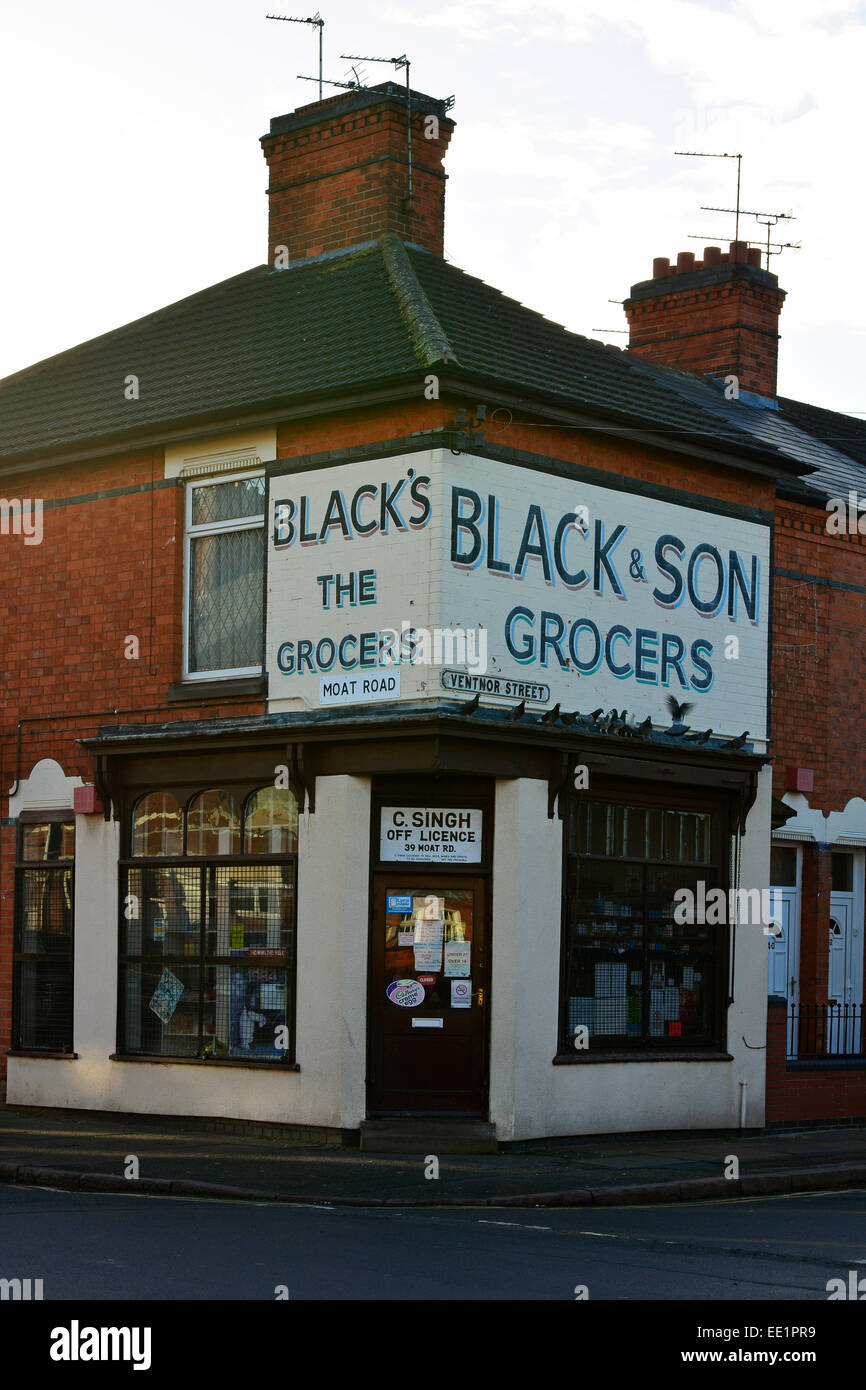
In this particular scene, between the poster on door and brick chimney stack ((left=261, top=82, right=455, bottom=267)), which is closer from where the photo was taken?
the poster on door

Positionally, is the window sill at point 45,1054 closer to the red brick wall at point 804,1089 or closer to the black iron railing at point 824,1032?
the red brick wall at point 804,1089

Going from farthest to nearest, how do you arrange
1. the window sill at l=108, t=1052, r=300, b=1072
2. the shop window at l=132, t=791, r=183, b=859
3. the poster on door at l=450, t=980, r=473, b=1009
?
the shop window at l=132, t=791, r=183, b=859, the window sill at l=108, t=1052, r=300, b=1072, the poster on door at l=450, t=980, r=473, b=1009

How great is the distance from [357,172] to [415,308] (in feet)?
9.83

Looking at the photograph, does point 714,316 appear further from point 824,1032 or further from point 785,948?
point 824,1032

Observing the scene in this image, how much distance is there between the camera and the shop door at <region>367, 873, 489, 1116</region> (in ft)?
52.3

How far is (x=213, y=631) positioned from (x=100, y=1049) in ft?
14.0

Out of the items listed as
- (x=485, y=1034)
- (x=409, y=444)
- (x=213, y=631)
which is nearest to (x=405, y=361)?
(x=409, y=444)

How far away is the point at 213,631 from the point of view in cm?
1753

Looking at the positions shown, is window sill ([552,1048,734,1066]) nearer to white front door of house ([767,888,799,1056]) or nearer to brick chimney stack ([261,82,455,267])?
white front door of house ([767,888,799,1056])

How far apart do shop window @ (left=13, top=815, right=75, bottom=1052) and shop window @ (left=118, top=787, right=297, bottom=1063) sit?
0.95 m

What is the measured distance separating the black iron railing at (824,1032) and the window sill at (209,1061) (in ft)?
20.8

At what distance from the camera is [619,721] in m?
17.0

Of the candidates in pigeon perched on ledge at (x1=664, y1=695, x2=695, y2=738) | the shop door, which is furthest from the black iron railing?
the shop door
